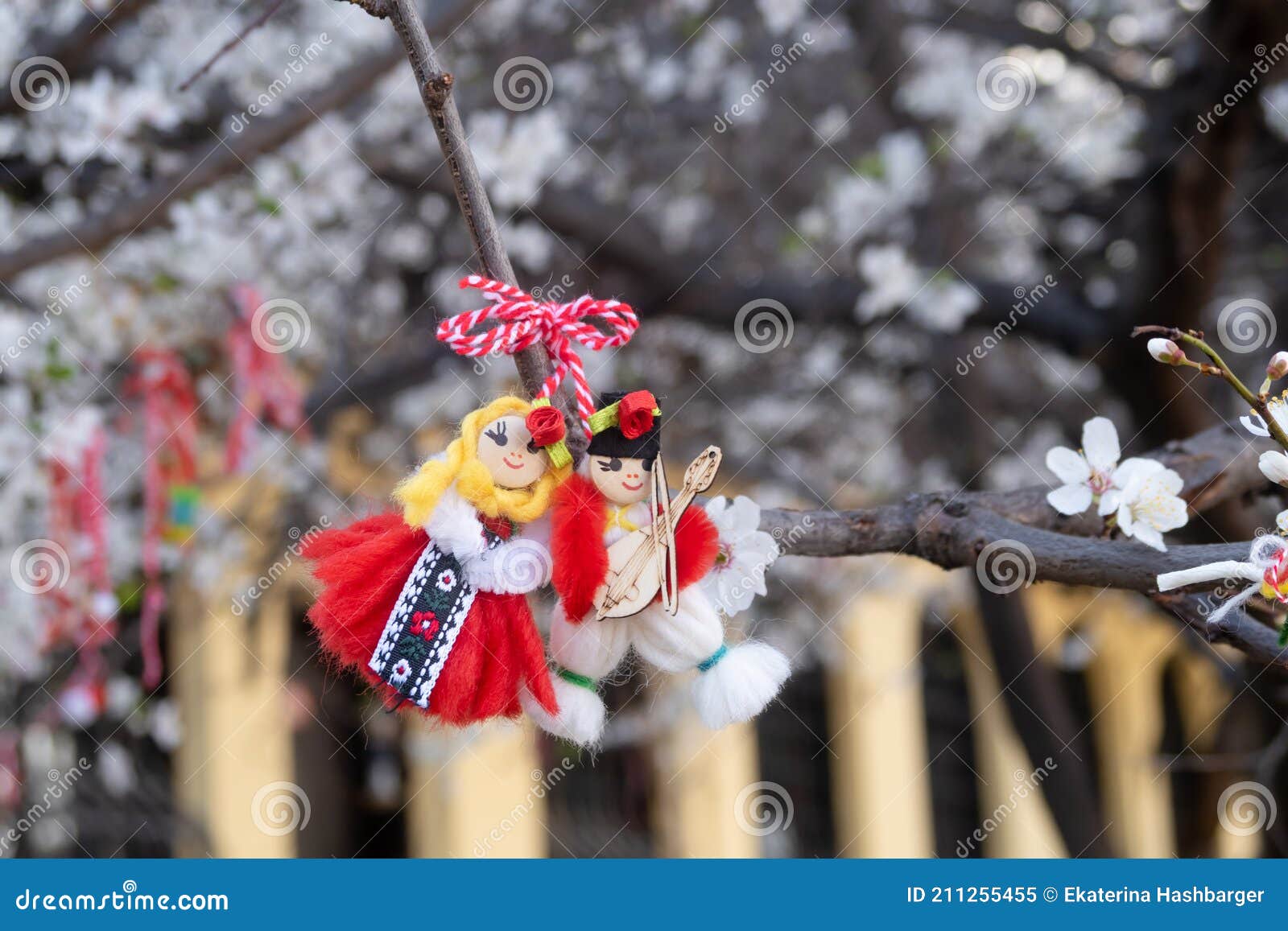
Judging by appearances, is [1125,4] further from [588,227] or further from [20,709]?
[20,709]

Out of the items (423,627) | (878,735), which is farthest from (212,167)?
(878,735)

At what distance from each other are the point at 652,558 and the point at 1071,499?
55cm

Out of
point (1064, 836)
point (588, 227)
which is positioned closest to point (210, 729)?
point (588, 227)

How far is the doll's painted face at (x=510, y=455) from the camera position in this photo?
130 cm

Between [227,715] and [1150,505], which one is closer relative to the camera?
[1150,505]

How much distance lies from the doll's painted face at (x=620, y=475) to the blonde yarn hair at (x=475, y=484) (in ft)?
0.14

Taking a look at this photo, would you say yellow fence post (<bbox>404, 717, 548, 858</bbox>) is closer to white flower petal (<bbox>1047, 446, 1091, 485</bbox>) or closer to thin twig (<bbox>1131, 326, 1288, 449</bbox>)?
white flower petal (<bbox>1047, 446, 1091, 485</bbox>)

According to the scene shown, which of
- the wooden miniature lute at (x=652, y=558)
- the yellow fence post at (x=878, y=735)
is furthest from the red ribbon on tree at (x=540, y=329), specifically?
the yellow fence post at (x=878, y=735)

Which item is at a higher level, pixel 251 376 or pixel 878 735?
pixel 878 735

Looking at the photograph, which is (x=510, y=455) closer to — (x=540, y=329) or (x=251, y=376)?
(x=540, y=329)

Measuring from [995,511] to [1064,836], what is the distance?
91.4 inches

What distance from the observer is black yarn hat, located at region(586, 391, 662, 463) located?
129cm

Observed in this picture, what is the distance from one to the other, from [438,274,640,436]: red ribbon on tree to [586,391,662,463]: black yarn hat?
22mm

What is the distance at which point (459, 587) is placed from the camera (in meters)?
1.32
